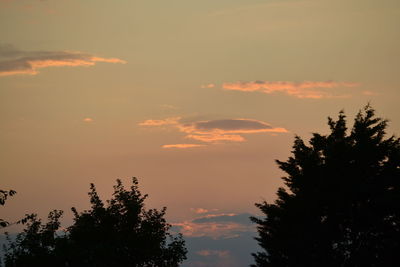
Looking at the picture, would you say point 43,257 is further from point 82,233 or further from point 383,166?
point 383,166

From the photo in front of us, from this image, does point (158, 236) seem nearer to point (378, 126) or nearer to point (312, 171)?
point (312, 171)

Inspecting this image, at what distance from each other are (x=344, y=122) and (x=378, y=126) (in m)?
2.83

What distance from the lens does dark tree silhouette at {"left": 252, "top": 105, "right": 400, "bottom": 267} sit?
3800 cm

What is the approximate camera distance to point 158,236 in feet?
143

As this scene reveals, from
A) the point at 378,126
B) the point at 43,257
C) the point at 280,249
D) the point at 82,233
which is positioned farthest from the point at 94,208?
the point at 378,126

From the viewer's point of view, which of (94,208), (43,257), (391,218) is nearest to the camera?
(391,218)

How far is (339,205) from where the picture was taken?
39.7m

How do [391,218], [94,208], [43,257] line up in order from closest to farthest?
1. [391,218]
2. [43,257]
3. [94,208]

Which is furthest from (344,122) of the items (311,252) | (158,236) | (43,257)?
(43,257)

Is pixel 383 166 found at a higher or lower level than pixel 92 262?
higher

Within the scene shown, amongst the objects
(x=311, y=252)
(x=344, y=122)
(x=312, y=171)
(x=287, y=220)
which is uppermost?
(x=344, y=122)

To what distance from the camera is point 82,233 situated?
4338cm

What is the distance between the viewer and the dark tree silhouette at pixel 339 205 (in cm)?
3800

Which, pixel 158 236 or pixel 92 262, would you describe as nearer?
pixel 92 262
